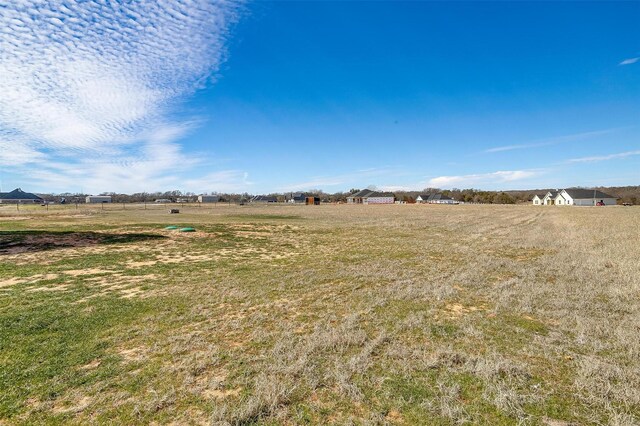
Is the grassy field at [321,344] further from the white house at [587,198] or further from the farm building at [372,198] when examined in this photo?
the farm building at [372,198]

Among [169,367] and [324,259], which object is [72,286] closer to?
[169,367]

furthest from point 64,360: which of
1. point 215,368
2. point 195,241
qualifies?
point 195,241

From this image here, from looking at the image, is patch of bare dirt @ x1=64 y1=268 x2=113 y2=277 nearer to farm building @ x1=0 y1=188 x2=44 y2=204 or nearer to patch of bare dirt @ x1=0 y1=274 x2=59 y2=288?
patch of bare dirt @ x1=0 y1=274 x2=59 y2=288

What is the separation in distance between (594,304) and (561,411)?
573cm

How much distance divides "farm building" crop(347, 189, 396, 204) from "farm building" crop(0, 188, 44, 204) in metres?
132

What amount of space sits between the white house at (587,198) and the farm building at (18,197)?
198 meters

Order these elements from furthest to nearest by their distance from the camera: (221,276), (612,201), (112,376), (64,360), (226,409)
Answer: (612,201)
(221,276)
(64,360)
(112,376)
(226,409)

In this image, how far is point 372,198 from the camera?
412 feet

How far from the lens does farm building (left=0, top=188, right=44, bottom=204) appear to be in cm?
11783

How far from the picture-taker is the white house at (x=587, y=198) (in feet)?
302

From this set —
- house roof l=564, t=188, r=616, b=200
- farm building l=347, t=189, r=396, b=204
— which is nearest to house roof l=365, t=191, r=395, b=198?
farm building l=347, t=189, r=396, b=204

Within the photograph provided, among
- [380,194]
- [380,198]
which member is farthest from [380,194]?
[380,198]

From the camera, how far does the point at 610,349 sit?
5449 millimetres

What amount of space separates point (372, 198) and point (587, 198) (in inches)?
2739
